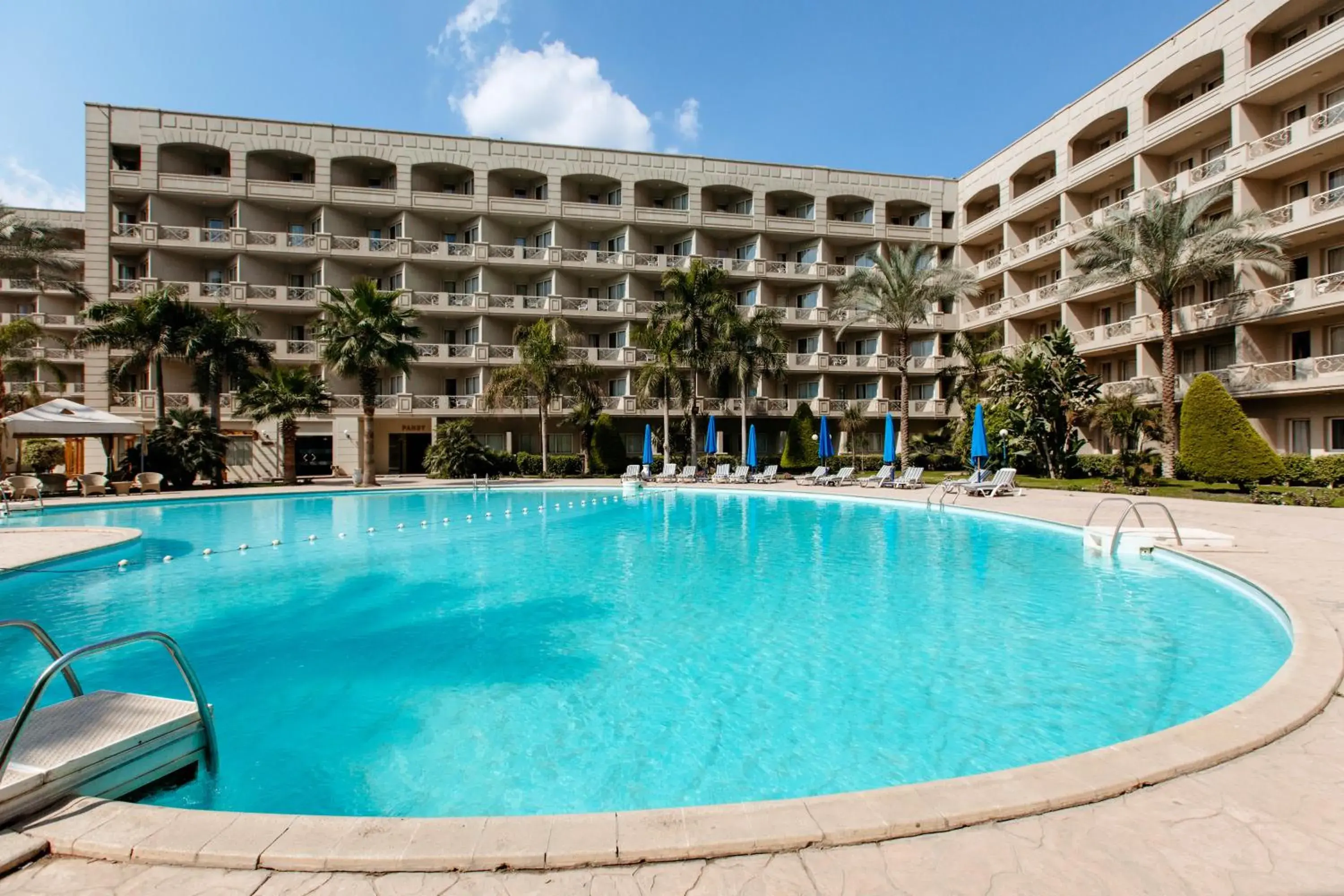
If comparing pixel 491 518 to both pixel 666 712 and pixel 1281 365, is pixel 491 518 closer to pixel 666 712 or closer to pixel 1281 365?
pixel 666 712

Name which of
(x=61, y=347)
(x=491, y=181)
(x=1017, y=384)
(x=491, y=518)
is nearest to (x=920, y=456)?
(x=1017, y=384)

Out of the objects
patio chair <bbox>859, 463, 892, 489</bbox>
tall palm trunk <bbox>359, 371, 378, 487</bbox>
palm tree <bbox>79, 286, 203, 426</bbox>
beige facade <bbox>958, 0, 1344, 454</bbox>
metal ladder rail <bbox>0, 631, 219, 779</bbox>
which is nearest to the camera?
metal ladder rail <bbox>0, 631, 219, 779</bbox>

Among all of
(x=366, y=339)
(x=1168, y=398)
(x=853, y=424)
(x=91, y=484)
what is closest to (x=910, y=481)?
(x=1168, y=398)

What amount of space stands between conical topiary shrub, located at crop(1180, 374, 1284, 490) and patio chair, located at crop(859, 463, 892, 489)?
376 inches

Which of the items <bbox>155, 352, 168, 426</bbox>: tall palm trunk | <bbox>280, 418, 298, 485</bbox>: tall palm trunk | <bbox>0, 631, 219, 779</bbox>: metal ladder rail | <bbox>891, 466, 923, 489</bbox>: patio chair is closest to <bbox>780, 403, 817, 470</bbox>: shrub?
<bbox>891, 466, 923, 489</bbox>: patio chair

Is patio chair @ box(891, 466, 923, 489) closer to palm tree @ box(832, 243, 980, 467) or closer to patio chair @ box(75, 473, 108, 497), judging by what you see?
palm tree @ box(832, 243, 980, 467)

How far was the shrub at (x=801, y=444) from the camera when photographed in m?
36.0

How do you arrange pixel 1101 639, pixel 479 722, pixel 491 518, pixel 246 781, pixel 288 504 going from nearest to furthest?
pixel 246 781, pixel 479 722, pixel 1101 639, pixel 491 518, pixel 288 504

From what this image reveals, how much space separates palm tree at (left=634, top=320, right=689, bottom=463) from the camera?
3247 centimetres

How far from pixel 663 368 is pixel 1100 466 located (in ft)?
66.5

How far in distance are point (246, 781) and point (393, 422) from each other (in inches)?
1401

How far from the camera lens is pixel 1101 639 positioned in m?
7.36

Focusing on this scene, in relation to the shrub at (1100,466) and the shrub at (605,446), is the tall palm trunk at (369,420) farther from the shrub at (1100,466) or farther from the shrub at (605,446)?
the shrub at (1100,466)

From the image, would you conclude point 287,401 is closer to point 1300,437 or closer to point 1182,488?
point 1182,488
